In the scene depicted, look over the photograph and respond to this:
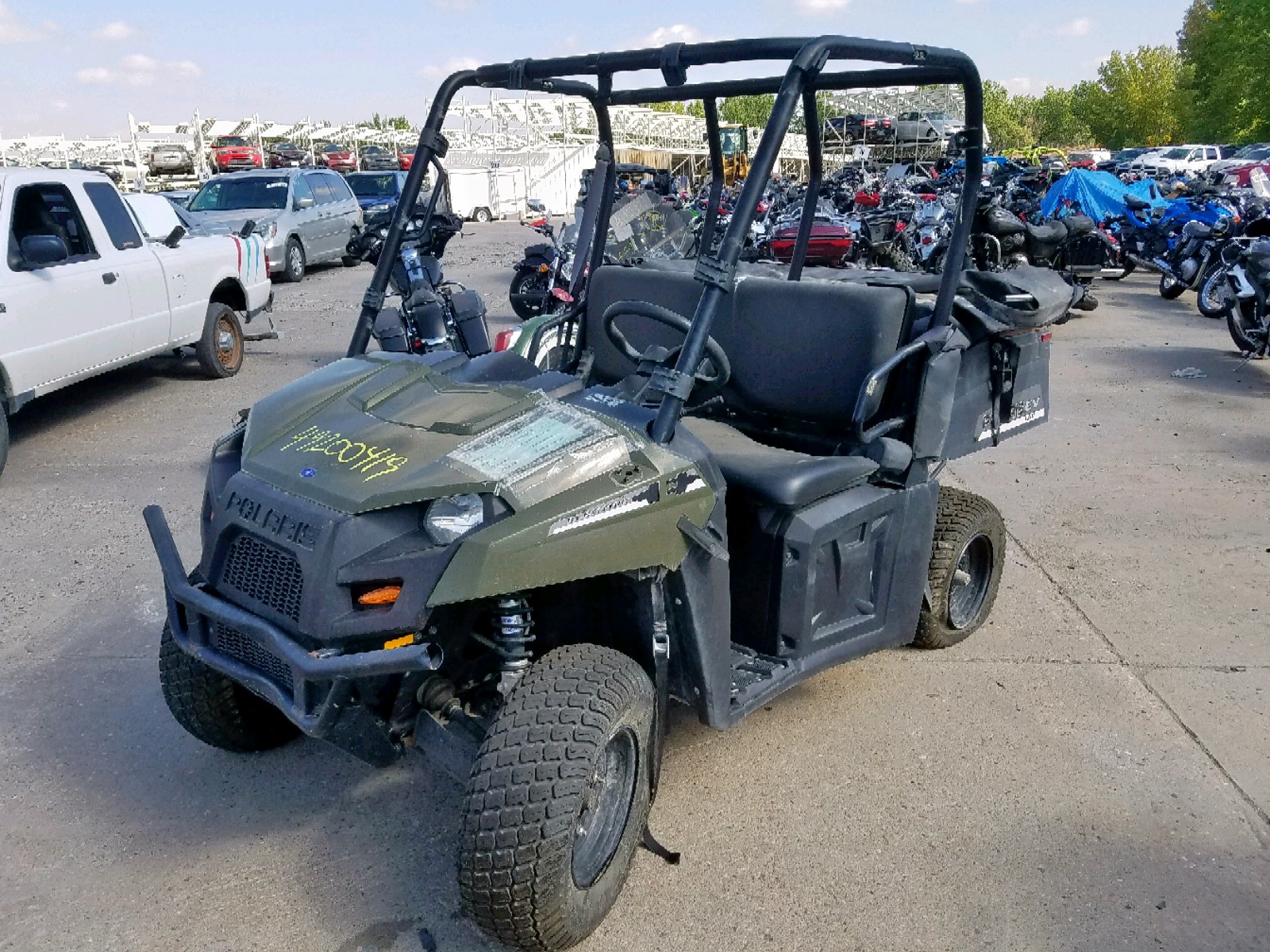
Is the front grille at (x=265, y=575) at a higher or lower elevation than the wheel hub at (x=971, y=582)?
higher

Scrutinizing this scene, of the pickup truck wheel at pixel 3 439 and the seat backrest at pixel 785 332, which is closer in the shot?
the seat backrest at pixel 785 332

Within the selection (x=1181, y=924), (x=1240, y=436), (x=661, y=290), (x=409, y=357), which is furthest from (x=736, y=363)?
(x=1240, y=436)

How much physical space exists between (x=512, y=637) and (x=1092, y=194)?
14572mm

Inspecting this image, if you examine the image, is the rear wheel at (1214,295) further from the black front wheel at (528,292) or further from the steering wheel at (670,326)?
the steering wheel at (670,326)

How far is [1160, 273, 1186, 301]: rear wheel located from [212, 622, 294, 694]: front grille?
1338cm

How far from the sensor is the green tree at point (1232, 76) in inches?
1815

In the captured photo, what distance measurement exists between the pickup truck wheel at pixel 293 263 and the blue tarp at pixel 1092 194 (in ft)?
36.1

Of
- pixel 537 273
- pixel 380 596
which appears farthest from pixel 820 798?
pixel 537 273

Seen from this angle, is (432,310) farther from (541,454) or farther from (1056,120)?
(1056,120)

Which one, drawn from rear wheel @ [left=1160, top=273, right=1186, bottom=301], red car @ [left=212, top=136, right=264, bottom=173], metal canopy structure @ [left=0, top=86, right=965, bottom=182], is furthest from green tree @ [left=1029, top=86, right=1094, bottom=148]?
rear wheel @ [left=1160, top=273, right=1186, bottom=301]

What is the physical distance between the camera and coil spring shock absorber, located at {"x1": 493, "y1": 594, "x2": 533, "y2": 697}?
8.14ft

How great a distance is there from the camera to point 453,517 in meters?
2.30

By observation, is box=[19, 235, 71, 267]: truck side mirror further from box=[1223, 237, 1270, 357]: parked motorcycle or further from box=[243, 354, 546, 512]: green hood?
box=[1223, 237, 1270, 357]: parked motorcycle

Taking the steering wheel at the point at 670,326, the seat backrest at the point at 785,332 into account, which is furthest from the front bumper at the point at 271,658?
the seat backrest at the point at 785,332
